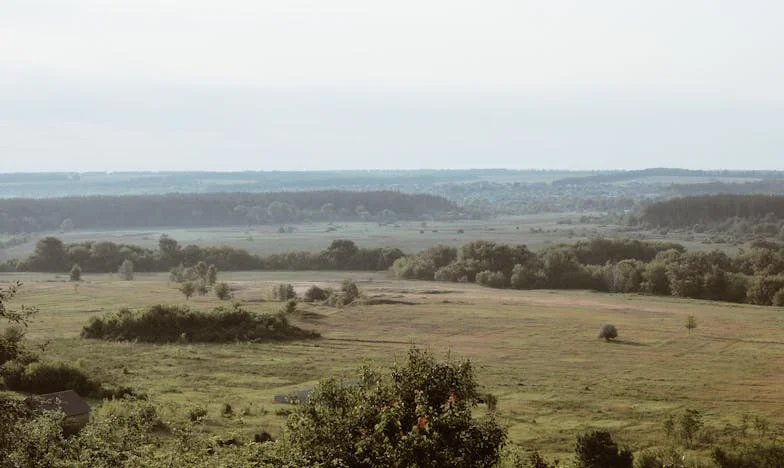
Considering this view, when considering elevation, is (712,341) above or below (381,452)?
below

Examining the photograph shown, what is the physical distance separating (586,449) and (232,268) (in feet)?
394

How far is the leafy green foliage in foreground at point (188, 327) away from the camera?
80312 mm

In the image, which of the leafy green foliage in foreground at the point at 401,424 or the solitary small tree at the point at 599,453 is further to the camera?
the solitary small tree at the point at 599,453

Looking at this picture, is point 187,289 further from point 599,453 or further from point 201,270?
point 599,453

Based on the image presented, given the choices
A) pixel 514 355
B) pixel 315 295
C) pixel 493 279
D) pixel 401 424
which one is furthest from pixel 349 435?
pixel 493 279

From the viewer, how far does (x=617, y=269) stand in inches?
4978

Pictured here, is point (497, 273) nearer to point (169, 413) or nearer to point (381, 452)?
point (169, 413)

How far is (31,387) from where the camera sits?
5344 cm

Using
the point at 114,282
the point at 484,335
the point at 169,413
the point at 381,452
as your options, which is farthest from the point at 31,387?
the point at 114,282

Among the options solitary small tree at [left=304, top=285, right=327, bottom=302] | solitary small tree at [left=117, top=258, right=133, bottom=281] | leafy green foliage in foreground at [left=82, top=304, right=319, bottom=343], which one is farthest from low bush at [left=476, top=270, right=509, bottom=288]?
leafy green foliage in foreground at [left=82, top=304, right=319, bottom=343]

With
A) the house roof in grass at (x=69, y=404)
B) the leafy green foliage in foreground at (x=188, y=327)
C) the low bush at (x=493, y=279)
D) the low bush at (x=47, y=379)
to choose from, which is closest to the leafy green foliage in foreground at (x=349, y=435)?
the house roof in grass at (x=69, y=404)

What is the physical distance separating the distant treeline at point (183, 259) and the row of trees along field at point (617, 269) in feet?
34.4

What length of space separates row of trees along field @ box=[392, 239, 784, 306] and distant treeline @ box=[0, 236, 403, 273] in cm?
1049

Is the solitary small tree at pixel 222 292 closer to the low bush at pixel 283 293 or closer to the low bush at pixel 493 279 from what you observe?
the low bush at pixel 283 293
